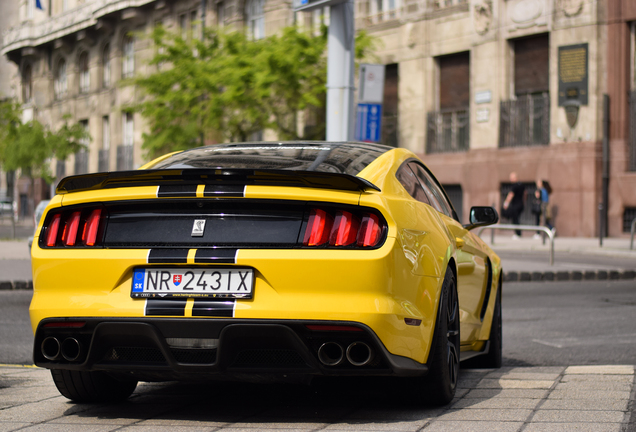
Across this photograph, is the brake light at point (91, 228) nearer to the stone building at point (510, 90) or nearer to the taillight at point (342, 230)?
the taillight at point (342, 230)

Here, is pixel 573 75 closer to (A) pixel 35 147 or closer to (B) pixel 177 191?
(A) pixel 35 147

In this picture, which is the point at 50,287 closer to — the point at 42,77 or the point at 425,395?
the point at 425,395

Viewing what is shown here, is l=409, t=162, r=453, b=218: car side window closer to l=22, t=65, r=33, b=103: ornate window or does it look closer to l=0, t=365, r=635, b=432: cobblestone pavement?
l=0, t=365, r=635, b=432: cobblestone pavement

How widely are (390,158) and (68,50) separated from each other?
4941 cm

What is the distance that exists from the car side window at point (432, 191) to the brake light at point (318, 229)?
4.44ft

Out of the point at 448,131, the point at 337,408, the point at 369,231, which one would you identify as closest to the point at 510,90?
the point at 448,131

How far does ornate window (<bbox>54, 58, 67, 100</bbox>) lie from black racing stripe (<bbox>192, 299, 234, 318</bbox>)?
50.7 meters

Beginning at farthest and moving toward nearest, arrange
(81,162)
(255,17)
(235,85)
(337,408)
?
(81,162), (255,17), (235,85), (337,408)

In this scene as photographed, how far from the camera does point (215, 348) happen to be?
162 inches

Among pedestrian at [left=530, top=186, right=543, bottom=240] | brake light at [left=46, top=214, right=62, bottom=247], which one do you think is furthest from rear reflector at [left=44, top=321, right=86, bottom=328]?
pedestrian at [left=530, top=186, right=543, bottom=240]

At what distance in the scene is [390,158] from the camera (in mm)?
4941

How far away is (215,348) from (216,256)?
407mm

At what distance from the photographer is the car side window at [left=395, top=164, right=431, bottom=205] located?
4842 millimetres

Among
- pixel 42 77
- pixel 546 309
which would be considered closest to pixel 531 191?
pixel 546 309
